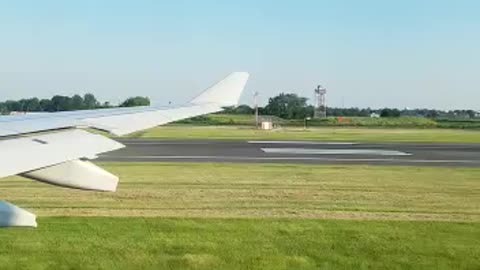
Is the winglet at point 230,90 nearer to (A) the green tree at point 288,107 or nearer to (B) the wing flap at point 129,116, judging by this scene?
(B) the wing flap at point 129,116

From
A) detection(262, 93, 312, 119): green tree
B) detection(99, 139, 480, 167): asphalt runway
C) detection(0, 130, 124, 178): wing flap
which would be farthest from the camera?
detection(262, 93, 312, 119): green tree

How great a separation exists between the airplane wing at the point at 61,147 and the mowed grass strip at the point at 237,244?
1.89 meters

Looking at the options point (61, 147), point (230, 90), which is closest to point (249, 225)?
point (230, 90)

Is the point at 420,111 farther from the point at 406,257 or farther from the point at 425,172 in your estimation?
the point at 406,257

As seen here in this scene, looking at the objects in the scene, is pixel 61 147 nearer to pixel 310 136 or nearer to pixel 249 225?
pixel 249 225

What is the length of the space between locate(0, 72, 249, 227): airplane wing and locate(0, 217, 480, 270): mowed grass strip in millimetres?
1891

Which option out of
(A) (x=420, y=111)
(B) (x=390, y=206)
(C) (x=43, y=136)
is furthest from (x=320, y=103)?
(C) (x=43, y=136)

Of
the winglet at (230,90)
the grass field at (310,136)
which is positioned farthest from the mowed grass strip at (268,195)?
the grass field at (310,136)

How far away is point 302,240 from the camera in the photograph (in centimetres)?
786

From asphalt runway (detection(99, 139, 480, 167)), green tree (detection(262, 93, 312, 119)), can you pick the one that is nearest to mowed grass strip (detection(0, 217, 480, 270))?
asphalt runway (detection(99, 139, 480, 167))

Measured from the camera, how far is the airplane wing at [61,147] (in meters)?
3.66

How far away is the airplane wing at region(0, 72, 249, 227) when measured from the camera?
3660 millimetres

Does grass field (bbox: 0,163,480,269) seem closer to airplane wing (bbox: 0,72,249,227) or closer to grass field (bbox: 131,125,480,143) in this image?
airplane wing (bbox: 0,72,249,227)

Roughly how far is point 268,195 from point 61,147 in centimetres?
811
